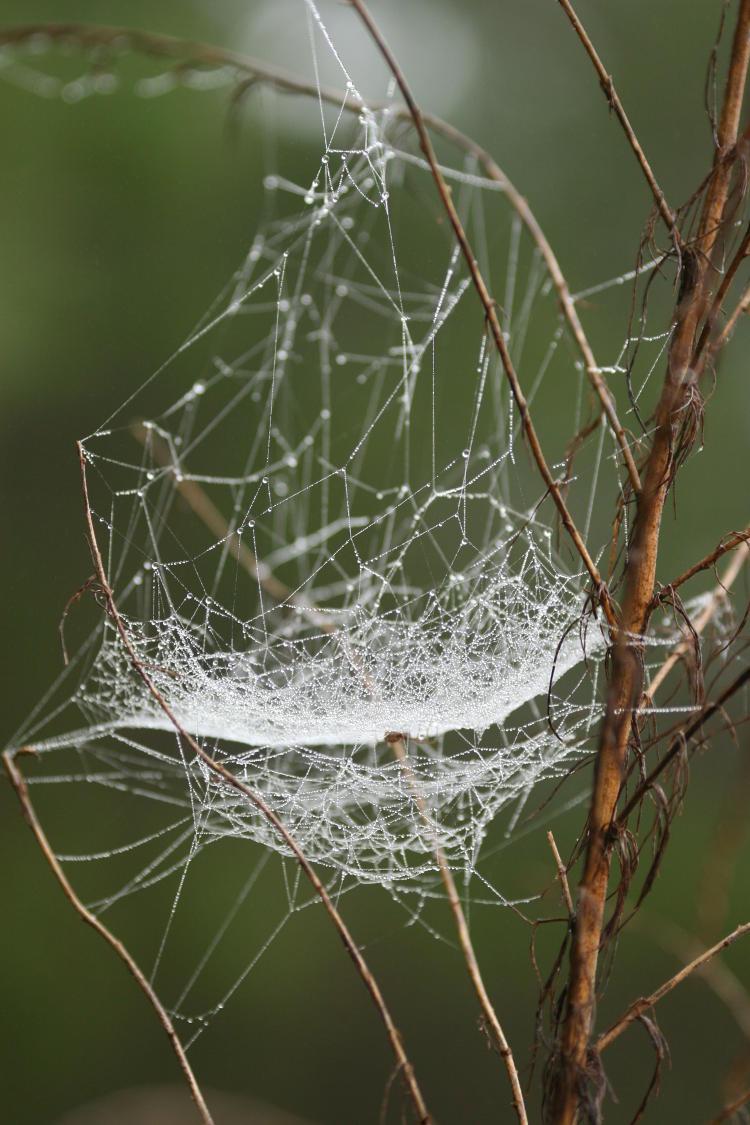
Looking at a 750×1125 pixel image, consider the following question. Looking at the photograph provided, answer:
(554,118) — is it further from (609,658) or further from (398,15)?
(609,658)

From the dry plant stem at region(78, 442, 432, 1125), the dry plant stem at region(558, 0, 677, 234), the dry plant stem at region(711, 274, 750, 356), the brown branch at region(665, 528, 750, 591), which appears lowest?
the dry plant stem at region(78, 442, 432, 1125)

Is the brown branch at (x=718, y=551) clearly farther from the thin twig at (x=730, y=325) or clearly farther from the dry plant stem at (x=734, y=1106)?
the dry plant stem at (x=734, y=1106)

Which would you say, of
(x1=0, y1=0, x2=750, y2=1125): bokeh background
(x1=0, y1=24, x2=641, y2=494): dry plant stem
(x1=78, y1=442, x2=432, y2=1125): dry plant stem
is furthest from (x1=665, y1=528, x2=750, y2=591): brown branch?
(x1=0, y1=0, x2=750, y2=1125): bokeh background

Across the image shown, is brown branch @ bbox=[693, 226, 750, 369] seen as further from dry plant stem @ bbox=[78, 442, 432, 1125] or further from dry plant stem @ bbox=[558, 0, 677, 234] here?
dry plant stem @ bbox=[78, 442, 432, 1125]

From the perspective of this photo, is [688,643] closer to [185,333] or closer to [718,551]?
[718,551]

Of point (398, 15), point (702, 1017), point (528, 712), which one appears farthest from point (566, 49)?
point (702, 1017)

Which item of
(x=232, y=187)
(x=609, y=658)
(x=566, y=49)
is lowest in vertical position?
(x=609, y=658)

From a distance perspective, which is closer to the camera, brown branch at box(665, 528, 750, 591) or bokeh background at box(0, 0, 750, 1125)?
brown branch at box(665, 528, 750, 591)

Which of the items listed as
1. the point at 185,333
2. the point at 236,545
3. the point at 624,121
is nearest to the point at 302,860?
the point at 236,545

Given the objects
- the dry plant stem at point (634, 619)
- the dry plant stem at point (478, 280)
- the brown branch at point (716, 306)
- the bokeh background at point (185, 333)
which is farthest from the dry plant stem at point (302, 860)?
the bokeh background at point (185, 333)
